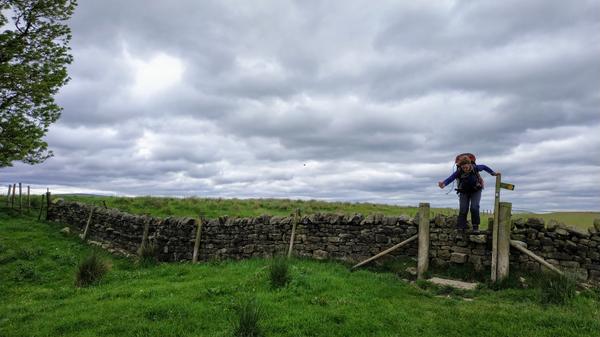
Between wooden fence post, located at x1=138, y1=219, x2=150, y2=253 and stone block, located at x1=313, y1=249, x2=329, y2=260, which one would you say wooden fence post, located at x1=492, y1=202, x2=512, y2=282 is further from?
wooden fence post, located at x1=138, y1=219, x2=150, y2=253

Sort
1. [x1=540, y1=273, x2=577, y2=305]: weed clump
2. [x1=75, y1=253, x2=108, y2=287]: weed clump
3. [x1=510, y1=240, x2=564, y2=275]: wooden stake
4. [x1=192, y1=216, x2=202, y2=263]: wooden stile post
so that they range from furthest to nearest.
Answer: [x1=192, y1=216, x2=202, y2=263]: wooden stile post < [x1=75, y1=253, x2=108, y2=287]: weed clump < [x1=510, y1=240, x2=564, y2=275]: wooden stake < [x1=540, y1=273, x2=577, y2=305]: weed clump

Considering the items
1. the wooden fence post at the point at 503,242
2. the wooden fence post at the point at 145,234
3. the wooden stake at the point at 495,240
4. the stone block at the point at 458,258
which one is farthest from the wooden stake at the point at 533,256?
the wooden fence post at the point at 145,234

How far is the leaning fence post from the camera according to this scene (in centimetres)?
920

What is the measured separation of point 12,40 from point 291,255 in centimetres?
1301

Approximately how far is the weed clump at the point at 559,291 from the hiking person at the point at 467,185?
6.98 feet

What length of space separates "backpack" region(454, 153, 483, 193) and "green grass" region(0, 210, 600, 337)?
7.90 feet

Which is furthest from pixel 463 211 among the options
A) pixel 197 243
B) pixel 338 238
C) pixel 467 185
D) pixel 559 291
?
pixel 197 243

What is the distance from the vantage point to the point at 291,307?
686cm

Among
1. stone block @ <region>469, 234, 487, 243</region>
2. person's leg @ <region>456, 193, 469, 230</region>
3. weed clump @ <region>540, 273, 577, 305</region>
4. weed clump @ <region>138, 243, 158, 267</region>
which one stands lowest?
weed clump @ <region>138, 243, 158, 267</region>

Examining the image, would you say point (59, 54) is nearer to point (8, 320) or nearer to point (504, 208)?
point (8, 320)

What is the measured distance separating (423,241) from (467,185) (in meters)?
1.76

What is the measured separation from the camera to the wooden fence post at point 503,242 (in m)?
8.16

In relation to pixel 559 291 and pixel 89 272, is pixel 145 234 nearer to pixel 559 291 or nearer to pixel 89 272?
pixel 89 272

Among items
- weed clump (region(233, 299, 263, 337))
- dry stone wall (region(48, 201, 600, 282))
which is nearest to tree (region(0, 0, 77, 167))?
dry stone wall (region(48, 201, 600, 282))
